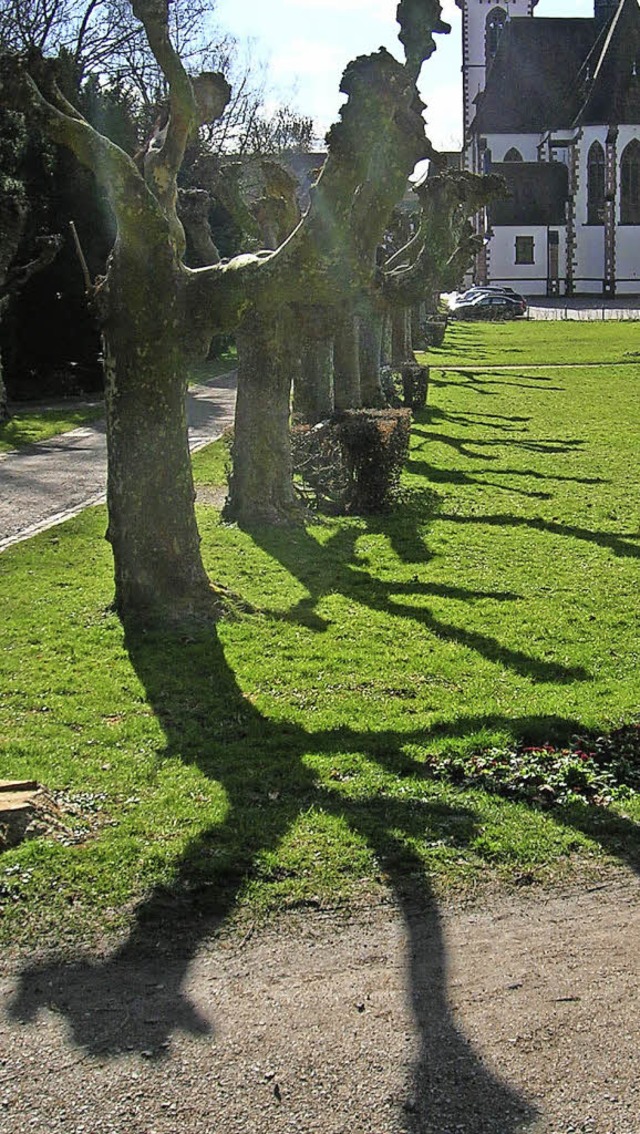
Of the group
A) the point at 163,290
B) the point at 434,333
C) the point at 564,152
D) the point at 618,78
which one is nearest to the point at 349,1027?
the point at 163,290

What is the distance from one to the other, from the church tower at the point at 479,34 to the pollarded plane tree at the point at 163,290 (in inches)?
3525

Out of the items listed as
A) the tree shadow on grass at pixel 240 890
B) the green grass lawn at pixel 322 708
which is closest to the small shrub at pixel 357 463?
the green grass lawn at pixel 322 708

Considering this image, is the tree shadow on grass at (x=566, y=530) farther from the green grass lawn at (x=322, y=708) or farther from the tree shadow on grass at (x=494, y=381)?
the tree shadow on grass at (x=494, y=381)

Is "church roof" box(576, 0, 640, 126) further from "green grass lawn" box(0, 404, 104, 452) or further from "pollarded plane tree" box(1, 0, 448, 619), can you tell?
"pollarded plane tree" box(1, 0, 448, 619)

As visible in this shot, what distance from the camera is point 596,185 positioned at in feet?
266

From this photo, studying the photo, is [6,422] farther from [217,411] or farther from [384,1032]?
[384,1032]

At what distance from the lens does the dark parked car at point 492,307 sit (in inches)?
2586

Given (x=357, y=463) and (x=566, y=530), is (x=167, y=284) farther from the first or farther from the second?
(x=566, y=530)

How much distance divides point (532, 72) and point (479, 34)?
981 cm

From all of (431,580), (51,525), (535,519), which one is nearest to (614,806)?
(431,580)

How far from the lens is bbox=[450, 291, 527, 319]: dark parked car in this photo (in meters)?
65.7

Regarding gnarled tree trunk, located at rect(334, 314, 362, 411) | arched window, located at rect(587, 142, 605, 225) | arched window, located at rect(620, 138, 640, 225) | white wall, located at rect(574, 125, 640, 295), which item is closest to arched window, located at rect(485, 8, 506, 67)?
white wall, located at rect(574, 125, 640, 295)

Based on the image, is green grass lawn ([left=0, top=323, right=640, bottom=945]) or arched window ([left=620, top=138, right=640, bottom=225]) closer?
green grass lawn ([left=0, top=323, right=640, bottom=945])

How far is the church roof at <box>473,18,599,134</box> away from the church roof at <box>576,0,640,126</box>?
5994 millimetres
